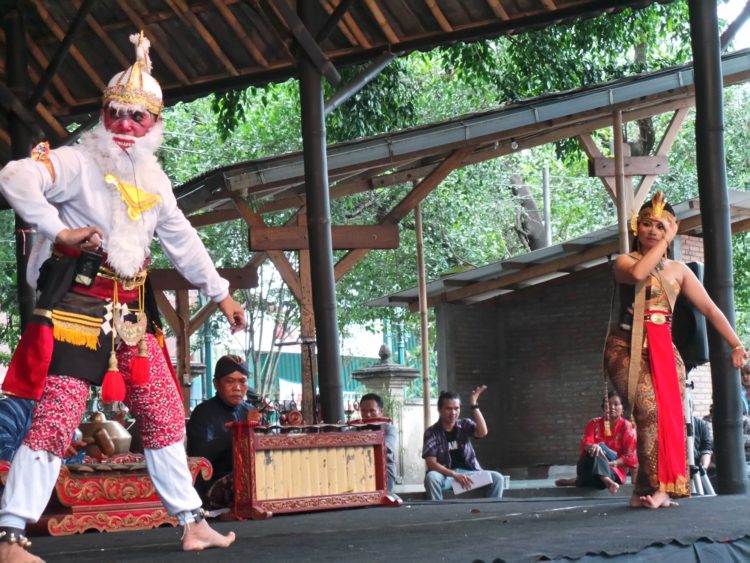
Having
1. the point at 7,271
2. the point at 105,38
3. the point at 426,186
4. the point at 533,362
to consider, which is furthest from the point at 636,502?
the point at 7,271

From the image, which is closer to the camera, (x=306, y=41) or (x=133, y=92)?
(x=133, y=92)

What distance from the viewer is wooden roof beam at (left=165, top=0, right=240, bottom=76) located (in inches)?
402

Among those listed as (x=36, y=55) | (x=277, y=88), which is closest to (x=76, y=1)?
(x=36, y=55)

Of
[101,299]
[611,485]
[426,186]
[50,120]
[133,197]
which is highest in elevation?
[50,120]

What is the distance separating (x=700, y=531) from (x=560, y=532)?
537 mm

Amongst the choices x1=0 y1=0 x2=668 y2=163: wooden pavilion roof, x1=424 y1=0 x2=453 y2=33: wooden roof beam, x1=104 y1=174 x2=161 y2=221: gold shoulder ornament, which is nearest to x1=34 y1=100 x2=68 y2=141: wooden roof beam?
x1=0 y1=0 x2=668 y2=163: wooden pavilion roof

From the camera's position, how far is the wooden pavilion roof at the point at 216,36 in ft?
29.8

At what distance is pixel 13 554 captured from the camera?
145 inches

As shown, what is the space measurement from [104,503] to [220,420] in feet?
3.79

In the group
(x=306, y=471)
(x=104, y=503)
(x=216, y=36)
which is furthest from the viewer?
(x=216, y=36)

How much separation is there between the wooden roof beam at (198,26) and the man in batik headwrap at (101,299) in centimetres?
593

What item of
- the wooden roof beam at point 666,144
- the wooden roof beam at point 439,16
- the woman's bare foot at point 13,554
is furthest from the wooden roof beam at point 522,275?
the woman's bare foot at point 13,554

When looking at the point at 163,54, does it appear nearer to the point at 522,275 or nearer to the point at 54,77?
the point at 54,77

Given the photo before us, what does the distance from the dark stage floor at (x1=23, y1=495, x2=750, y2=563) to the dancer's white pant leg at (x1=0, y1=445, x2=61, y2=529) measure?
391 millimetres
